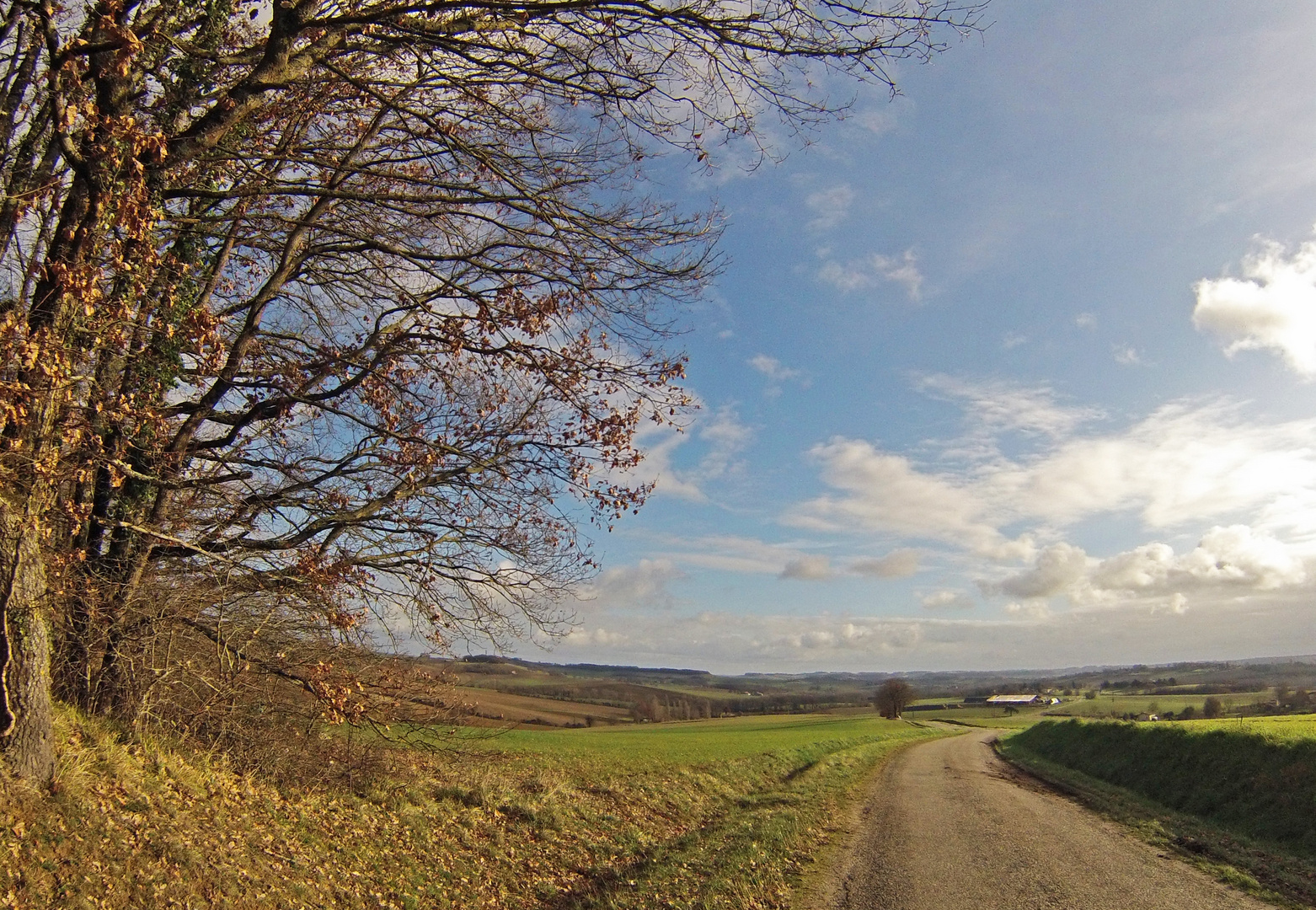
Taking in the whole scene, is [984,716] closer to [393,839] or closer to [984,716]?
[984,716]

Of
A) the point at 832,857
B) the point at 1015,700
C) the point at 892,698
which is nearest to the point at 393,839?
the point at 832,857

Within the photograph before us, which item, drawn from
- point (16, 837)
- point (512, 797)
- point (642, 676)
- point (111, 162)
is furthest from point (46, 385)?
point (642, 676)

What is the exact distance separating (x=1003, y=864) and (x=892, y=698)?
96.4m

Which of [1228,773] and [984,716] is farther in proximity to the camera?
[984,716]

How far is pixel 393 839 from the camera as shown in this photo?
924cm

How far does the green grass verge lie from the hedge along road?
0.79 meters

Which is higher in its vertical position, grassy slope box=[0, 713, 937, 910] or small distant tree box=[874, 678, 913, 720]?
grassy slope box=[0, 713, 937, 910]

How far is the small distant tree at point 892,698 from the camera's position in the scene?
9875 centimetres

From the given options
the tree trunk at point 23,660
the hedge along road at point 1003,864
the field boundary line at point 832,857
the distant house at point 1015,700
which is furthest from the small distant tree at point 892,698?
the tree trunk at point 23,660

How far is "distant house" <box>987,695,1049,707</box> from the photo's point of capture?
11756 centimetres

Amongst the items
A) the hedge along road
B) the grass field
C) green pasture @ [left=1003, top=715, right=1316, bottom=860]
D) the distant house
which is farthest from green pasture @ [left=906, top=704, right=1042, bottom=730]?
the hedge along road

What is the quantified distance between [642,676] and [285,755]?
14413 centimetres

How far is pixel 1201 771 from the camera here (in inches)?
709

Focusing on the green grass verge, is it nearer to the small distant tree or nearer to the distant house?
the small distant tree
